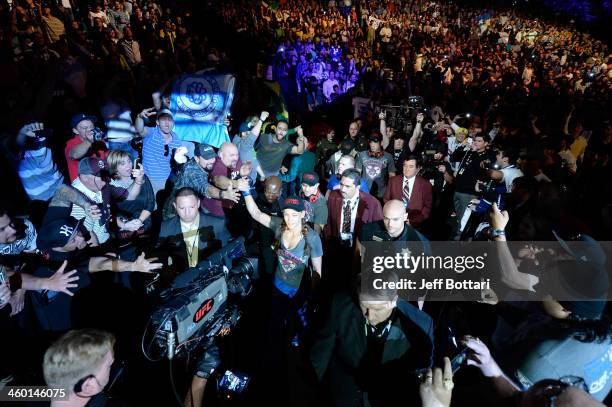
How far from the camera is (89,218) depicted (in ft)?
11.6

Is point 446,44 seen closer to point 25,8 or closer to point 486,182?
point 486,182

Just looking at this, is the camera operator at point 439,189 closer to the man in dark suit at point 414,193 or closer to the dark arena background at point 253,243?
the dark arena background at point 253,243

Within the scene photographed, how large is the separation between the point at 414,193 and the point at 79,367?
4.29m

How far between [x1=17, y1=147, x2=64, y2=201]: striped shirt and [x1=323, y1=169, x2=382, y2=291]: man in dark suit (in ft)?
12.2

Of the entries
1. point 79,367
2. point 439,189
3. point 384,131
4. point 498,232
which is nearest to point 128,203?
point 79,367

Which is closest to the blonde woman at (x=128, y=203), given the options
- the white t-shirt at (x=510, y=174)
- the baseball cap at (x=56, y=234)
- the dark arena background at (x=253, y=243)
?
the dark arena background at (x=253, y=243)

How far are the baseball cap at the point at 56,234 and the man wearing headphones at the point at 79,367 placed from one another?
1352mm

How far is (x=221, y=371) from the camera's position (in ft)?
8.61

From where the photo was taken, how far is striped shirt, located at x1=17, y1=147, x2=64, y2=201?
425 centimetres

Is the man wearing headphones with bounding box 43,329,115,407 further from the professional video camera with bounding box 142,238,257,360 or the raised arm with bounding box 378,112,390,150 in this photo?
the raised arm with bounding box 378,112,390,150

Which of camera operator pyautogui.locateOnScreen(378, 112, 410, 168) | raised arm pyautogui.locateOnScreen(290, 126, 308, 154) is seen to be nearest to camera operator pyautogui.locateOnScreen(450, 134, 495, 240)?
camera operator pyautogui.locateOnScreen(378, 112, 410, 168)

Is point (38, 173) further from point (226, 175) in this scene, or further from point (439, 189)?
point (439, 189)

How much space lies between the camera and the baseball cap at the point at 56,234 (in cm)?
292

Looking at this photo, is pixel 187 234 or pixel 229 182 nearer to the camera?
pixel 187 234
